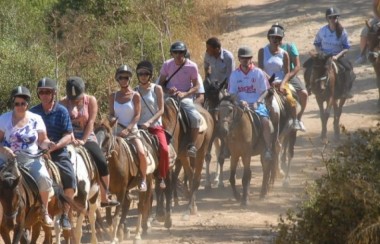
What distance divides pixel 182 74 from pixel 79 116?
13.3 ft

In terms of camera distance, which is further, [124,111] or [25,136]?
[124,111]

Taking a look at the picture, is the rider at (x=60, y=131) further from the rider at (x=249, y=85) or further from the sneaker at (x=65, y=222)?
the rider at (x=249, y=85)

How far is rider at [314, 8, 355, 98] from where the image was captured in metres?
24.8

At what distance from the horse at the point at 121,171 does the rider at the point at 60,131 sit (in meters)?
1.15

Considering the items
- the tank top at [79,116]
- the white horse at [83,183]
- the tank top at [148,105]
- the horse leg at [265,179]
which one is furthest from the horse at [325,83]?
the tank top at [79,116]

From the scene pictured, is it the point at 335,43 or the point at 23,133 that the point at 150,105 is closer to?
the point at 23,133

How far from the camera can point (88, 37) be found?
28391 mm

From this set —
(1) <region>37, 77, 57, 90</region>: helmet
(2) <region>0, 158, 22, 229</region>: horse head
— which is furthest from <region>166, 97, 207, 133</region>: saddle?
(2) <region>0, 158, 22, 229</region>: horse head

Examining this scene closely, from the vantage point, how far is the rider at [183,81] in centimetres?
1891

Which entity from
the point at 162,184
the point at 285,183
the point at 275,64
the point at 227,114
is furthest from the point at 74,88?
the point at 285,183

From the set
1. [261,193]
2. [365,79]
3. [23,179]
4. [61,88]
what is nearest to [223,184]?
[261,193]

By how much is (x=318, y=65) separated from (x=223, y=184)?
4.92 m

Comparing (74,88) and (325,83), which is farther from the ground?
(74,88)

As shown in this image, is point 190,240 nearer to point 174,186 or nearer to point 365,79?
point 174,186
